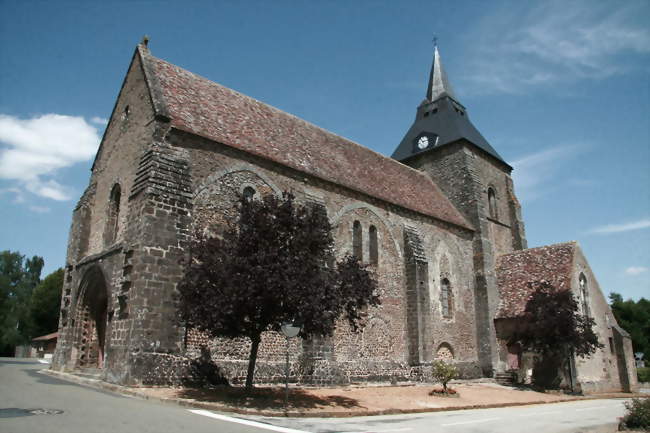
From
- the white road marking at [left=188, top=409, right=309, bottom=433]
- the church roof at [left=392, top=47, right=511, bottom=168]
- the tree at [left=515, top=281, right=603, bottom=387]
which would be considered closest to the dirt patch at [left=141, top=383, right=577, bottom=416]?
the white road marking at [left=188, top=409, right=309, bottom=433]

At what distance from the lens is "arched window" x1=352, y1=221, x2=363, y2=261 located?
19938 millimetres

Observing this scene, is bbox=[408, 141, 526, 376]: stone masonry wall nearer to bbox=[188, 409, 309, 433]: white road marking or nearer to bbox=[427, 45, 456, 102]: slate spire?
bbox=[427, 45, 456, 102]: slate spire

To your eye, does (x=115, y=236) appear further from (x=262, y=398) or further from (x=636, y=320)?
(x=636, y=320)

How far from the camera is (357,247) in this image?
20016mm

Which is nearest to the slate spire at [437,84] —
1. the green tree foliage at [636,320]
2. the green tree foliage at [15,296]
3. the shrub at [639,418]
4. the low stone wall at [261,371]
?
the low stone wall at [261,371]

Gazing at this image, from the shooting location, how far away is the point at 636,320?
57.8 meters

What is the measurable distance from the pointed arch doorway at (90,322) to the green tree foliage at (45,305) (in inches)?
1432

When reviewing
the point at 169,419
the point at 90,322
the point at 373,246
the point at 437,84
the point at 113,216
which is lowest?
the point at 169,419

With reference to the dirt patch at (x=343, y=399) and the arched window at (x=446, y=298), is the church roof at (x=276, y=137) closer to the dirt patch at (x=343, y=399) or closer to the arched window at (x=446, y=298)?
the arched window at (x=446, y=298)

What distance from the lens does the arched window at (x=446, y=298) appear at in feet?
77.7

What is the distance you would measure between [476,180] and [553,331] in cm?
1089

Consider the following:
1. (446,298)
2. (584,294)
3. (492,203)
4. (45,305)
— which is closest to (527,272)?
(584,294)

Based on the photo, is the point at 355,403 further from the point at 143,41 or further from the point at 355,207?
the point at 143,41

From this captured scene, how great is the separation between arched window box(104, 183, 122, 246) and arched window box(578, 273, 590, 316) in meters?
23.5
